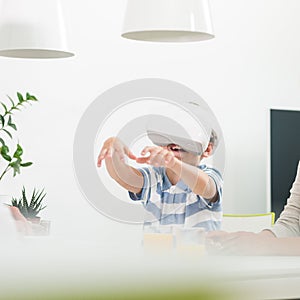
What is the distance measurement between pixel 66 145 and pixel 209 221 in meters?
2.24

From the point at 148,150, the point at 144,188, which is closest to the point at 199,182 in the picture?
the point at 144,188

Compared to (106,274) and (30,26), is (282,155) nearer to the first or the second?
(30,26)

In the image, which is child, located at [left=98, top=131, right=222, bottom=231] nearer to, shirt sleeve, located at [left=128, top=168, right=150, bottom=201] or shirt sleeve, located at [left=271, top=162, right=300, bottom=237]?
shirt sleeve, located at [left=128, top=168, right=150, bottom=201]

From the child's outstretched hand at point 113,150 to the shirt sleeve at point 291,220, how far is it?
1.30 feet

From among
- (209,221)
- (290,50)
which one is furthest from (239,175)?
(209,221)

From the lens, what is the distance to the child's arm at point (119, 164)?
149 centimetres

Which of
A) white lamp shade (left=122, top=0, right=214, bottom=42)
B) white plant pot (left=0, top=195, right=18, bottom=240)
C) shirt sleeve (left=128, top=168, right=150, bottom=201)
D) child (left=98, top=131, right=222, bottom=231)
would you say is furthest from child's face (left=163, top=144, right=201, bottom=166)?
white plant pot (left=0, top=195, right=18, bottom=240)

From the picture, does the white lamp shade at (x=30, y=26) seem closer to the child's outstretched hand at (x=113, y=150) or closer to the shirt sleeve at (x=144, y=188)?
the shirt sleeve at (x=144, y=188)

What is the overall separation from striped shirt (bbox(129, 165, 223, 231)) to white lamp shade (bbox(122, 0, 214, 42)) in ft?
1.49

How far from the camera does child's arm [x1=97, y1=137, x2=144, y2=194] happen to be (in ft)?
4.87

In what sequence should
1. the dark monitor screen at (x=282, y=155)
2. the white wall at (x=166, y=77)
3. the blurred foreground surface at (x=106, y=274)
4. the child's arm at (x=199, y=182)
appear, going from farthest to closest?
the dark monitor screen at (x=282, y=155) → the white wall at (x=166, y=77) → the child's arm at (x=199, y=182) → the blurred foreground surface at (x=106, y=274)

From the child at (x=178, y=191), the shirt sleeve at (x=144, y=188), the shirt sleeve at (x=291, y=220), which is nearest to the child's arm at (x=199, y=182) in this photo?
the child at (x=178, y=191)

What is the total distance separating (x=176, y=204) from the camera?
2248mm

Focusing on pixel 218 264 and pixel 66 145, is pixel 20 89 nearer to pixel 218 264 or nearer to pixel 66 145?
pixel 66 145
